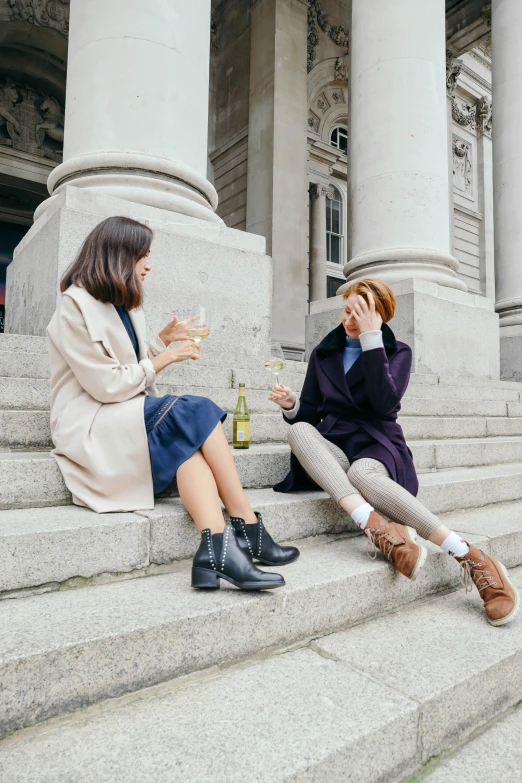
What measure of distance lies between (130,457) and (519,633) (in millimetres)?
1662

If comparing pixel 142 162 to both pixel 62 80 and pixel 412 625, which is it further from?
pixel 62 80

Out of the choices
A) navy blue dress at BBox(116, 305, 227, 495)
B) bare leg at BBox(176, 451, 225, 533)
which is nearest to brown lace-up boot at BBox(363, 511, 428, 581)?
bare leg at BBox(176, 451, 225, 533)

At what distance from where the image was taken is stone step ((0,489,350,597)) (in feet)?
6.05

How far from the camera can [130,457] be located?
223 centimetres

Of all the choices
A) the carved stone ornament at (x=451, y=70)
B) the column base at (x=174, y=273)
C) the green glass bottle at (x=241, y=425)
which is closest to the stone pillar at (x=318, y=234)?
the carved stone ornament at (x=451, y=70)

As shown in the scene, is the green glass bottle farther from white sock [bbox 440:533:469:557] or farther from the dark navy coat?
white sock [bbox 440:533:469:557]

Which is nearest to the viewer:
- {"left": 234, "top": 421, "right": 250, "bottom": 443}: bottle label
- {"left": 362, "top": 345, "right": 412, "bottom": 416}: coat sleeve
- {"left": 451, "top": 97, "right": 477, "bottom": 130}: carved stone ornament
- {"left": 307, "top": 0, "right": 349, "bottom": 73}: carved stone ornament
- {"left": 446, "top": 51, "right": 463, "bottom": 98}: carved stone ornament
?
{"left": 362, "top": 345, "right": 412, "bottom": 416}: coat sleeve

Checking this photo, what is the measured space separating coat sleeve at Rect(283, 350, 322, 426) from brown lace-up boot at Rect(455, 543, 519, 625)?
1.07 m

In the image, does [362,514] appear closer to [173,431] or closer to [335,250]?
[173,431]

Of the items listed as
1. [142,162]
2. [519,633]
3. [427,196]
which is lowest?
[519,633]

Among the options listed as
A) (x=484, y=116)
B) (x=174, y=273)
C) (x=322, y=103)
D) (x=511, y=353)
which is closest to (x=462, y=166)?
(x=484, y=116)

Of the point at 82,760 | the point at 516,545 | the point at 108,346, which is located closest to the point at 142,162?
the point at 108,346

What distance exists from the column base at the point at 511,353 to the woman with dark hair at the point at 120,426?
6.85 m

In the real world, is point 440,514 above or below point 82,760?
above
